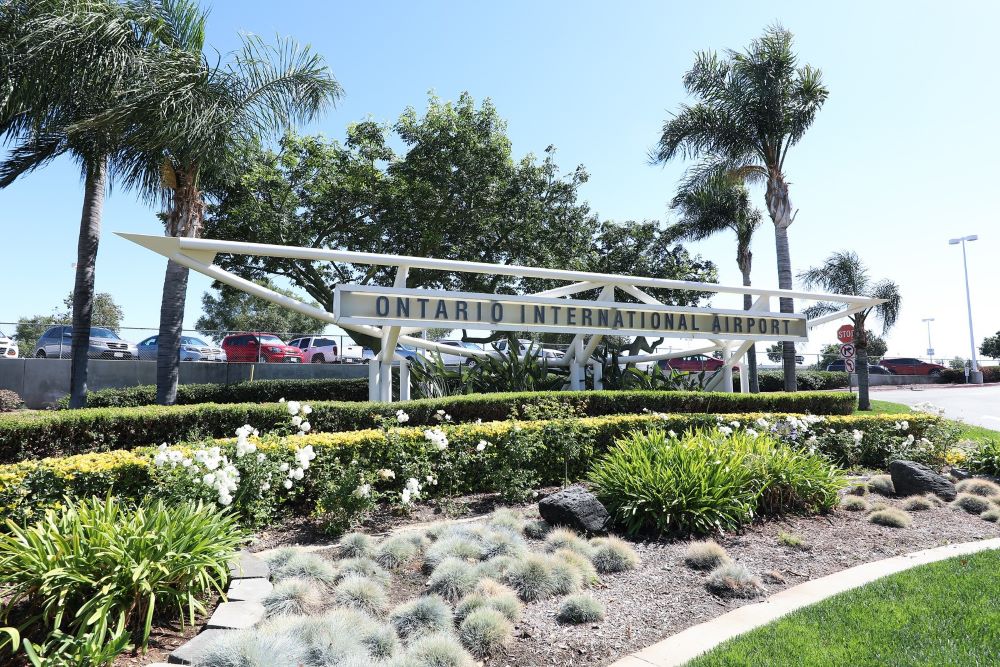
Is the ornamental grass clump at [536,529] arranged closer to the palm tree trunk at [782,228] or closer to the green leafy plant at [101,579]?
the green leafy plant at [101,579]

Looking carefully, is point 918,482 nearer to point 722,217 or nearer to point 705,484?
point 705,484

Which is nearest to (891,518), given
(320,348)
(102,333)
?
(320,348)

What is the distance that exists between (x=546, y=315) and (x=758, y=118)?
1016 cm

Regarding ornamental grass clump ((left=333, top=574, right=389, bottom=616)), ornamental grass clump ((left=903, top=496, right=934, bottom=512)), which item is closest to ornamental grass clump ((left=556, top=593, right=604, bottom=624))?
ornamental grass clump ((left=333, top=574, right=389, bottom=616))

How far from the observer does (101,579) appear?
129 inches

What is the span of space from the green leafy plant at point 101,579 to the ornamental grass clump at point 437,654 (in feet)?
4.14

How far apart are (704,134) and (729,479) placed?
537 inches

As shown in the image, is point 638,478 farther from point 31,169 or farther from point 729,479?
point 31,169

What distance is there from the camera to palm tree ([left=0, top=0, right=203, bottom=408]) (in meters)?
11.0

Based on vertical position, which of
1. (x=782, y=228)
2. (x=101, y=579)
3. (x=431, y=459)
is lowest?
(x=101, y=579)

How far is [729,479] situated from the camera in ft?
20.2

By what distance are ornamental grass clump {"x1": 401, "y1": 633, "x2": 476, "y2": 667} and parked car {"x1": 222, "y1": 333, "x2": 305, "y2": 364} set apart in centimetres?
2017

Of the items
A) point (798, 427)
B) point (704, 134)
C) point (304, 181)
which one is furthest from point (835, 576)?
point (304, 181)

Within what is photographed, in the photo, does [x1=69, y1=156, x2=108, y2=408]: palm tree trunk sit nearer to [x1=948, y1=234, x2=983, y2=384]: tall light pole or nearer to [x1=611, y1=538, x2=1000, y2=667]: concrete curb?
[x1=611, y1=538, x2=1000, y2=667]: concrete curb
